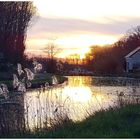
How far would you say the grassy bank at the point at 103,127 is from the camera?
1039cm

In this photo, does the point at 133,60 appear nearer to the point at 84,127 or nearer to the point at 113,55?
the point at 113,55

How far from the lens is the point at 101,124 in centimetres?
1191

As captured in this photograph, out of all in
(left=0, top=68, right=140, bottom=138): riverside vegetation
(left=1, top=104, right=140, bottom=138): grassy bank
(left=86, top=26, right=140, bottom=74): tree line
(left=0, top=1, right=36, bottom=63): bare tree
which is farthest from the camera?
(left=86, top=26, right=140, bottom=74): tree line

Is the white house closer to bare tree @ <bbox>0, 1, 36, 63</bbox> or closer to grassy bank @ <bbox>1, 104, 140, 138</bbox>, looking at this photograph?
bare tree @ <bbox>0, 1, 36, 63</bbox>

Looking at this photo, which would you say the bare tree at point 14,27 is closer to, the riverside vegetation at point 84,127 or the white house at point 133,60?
the white house at point 133,60

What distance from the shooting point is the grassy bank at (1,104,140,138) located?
34.1 ft

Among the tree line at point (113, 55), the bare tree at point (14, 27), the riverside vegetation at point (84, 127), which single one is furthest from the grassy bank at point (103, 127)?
the tree line at point (113, 55)

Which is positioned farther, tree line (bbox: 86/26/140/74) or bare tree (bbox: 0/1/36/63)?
tree line (bbox: 86/26/140/74)

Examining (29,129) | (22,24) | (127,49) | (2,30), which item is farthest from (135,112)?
(127,49)

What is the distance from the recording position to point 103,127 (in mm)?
11562

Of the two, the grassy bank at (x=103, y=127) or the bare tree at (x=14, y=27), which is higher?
the bare tree at (x=14, y=27)

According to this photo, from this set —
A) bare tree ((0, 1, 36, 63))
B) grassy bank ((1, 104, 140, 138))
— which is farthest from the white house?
grassy bank ((1, 104, 140, 138))

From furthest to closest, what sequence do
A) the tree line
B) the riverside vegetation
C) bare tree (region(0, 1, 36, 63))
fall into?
the tree line < bare tree (region(0, 1, 36, 63)) < the riverside vegetation

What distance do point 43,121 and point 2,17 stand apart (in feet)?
134
